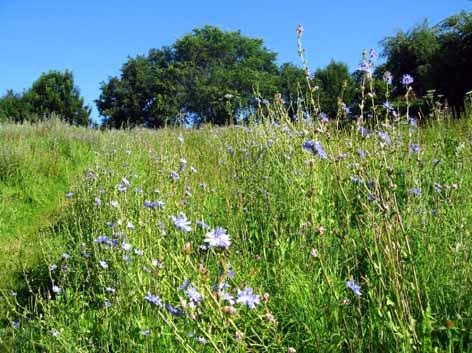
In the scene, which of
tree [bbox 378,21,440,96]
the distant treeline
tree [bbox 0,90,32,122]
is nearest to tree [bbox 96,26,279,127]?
the distant treeline

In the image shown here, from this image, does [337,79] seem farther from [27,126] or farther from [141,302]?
[141,302]

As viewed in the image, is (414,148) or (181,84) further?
(181,84)

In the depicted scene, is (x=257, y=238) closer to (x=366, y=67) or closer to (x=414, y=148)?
(x=414, y=148)

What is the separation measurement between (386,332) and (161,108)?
36.5 metres

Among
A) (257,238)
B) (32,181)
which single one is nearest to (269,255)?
(257,238)

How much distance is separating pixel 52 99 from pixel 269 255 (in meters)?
36.2

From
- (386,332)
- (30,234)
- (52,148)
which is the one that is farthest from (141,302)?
(52,148)

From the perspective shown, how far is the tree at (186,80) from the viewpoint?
38531mm

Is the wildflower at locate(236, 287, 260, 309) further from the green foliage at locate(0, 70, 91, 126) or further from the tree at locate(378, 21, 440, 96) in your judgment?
the green foliage at locate(0, 70, 91, 126)

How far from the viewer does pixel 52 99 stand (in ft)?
117

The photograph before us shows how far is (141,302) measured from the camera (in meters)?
2.33

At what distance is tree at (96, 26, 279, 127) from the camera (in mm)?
38531

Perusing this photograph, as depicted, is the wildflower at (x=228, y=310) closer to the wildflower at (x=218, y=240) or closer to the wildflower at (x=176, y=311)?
the wildflower at (x=218, y=240)

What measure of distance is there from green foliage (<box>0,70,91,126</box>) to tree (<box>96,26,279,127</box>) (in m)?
3.22
